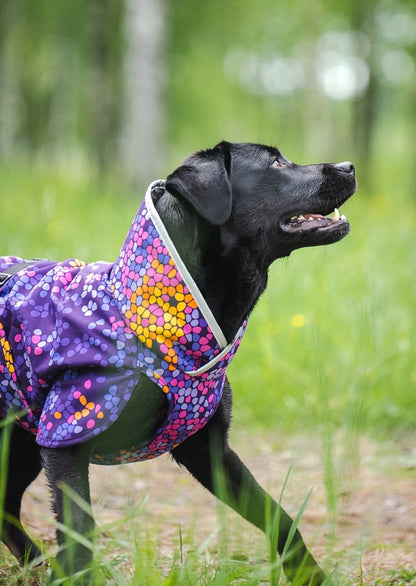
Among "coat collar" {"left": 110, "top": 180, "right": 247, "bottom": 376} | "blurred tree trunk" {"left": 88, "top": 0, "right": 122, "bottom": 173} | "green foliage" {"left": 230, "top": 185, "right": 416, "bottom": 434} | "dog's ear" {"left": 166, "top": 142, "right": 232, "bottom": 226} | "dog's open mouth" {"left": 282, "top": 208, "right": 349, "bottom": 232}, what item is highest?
"blurred tree trunk" {"left": 88, "top": 0, "right": 122, "bottom": 173}

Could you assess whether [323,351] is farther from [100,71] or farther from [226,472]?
[100,71]

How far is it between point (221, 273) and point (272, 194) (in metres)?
0.47

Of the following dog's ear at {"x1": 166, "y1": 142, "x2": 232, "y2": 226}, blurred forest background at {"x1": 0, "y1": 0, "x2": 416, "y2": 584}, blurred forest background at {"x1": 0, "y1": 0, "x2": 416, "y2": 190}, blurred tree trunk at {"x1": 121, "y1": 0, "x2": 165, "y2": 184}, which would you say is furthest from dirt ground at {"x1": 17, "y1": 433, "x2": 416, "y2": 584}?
blurred tree trunk at {"x1": 121, "y1": 0, "x2": 165, "y2": 184}

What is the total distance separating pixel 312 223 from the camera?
265 cm

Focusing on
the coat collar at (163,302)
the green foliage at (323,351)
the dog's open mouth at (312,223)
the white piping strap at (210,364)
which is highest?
the dog's open mouth at (312,223)

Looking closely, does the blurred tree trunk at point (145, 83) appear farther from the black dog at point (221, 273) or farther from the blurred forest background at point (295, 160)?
the black dog at point (221, 273)

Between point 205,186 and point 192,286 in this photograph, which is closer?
point 192,286

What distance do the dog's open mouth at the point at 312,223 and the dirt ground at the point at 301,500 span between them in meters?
0.87

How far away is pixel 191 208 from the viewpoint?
2.37 m

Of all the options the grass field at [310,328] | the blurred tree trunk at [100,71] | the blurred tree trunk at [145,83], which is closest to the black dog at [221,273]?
the grass field at [310,328]

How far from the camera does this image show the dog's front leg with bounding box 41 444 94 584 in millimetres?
2018

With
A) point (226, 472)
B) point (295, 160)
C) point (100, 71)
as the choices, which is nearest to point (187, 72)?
point (100, 71)

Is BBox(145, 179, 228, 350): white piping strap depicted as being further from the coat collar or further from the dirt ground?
the dirt ground

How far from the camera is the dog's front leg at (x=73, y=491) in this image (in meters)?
2.02
